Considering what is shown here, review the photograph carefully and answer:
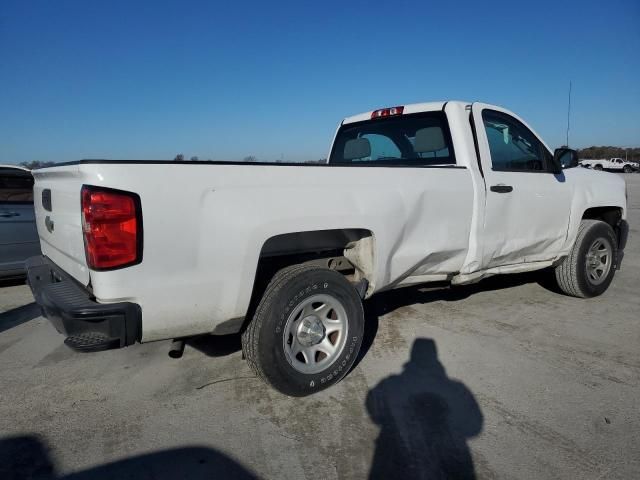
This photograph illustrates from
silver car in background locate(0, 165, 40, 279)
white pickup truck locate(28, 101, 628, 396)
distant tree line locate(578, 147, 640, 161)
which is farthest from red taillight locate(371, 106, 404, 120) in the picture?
distant tree line locate(578, 147, 640, 161)

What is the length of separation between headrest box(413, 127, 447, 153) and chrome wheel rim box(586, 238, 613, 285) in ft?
7.48

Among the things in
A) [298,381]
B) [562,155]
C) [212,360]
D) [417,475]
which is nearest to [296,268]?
[298,381]

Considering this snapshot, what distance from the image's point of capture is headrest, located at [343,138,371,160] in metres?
4.81

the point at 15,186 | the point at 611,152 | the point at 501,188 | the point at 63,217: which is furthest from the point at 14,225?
the point at 611,152

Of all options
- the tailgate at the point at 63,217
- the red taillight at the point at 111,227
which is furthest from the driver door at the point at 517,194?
the tailgate at the point at 63,217

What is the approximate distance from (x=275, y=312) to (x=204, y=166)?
0.95 metres

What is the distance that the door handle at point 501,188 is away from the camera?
3.84m

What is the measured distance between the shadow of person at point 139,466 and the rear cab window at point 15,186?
3.92 m

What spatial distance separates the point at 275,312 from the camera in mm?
2771

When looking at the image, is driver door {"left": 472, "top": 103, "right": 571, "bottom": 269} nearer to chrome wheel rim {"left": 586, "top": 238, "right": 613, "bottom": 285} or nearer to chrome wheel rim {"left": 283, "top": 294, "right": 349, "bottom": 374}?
chrome wheel rim {"left": 586, "top": 238, "right": 613, "bottom": 285}

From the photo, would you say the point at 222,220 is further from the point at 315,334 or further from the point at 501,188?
the point at 501,188

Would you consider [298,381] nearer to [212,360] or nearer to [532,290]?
[212,360]

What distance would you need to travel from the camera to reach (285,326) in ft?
9.30

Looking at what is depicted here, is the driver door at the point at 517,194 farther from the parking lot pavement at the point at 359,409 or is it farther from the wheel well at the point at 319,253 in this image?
the wheel well at the point at 319,253
